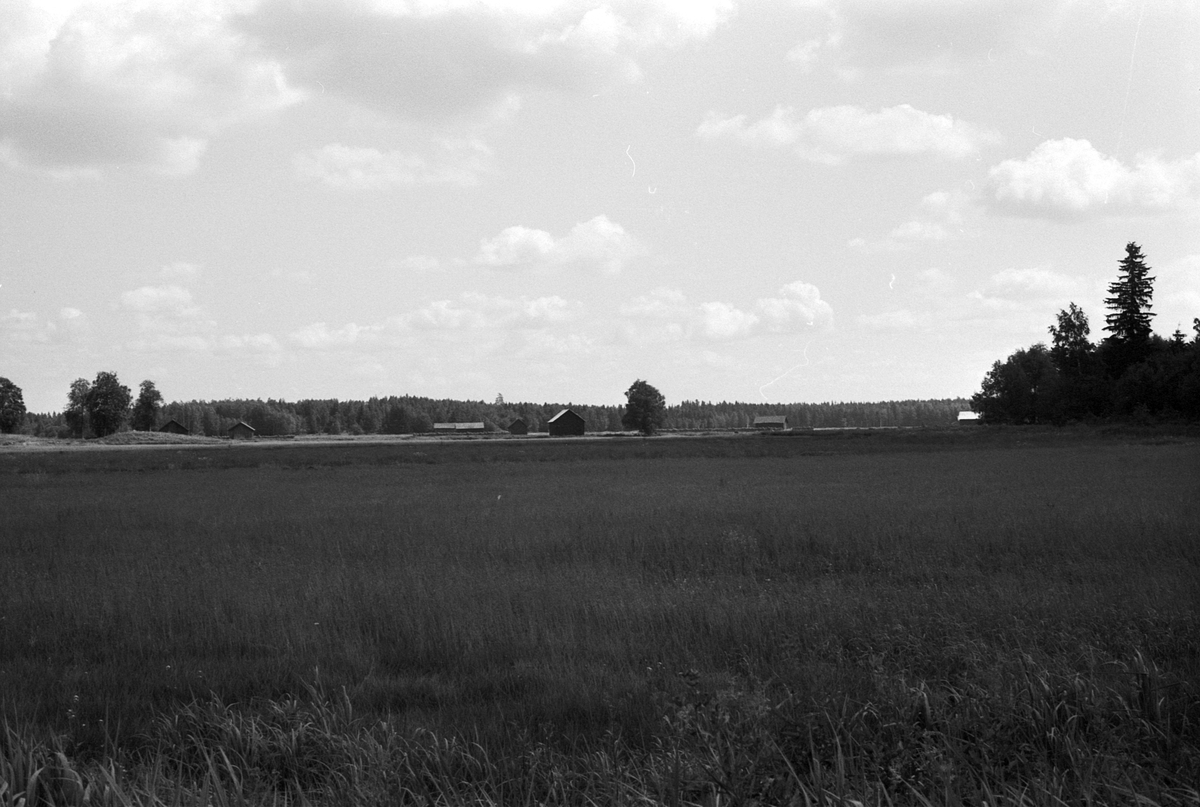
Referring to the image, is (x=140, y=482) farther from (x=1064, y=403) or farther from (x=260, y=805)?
(x=1064, y=403)

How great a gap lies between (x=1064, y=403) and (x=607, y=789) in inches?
3656

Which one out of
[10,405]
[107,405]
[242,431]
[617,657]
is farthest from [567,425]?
[617,657]

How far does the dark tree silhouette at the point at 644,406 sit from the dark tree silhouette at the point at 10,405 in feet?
321

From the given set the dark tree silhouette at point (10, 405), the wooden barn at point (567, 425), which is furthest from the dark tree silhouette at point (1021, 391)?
the dark tree silhouette at point (10, 405)

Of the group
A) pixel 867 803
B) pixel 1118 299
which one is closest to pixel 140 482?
pixel 867 803

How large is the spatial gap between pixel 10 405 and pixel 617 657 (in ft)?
531

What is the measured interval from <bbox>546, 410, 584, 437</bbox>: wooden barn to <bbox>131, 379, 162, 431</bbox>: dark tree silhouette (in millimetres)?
71260

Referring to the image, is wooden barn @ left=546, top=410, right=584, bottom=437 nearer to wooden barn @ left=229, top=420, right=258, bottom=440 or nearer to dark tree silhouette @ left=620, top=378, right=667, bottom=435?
dark tree silhouette @ left=620, top=378, right=667, bottom=435

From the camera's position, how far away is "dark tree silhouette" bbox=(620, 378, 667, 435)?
154m

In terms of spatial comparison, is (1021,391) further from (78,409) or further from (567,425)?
(78,409)

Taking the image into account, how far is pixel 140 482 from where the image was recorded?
A: 129 feet

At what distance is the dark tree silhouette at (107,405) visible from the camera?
468 ft

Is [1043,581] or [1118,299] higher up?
[1118,299]

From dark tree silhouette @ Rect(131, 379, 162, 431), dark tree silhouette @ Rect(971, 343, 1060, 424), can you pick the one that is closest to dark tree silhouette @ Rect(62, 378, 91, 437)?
dark tree silhouette @ Rect(131, 379, 162, 431)
